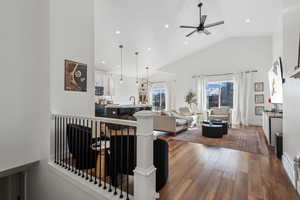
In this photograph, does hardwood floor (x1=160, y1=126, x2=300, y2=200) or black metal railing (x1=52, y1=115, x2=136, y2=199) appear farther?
hardwood floor (x1=160, y1=126, x2=300, y2=200)

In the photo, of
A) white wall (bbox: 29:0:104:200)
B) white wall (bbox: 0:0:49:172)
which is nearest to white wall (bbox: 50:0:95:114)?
white wall (bbox: 29:0:104:200)

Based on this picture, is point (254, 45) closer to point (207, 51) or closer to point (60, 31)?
point (207, 51)

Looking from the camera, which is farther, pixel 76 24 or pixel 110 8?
pixel 110 8

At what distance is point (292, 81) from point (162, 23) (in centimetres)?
410

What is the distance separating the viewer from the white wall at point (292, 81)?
2.17m

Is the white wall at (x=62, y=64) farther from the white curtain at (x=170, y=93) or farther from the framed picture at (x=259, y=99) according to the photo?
the framed picture at (x=259, y=99)

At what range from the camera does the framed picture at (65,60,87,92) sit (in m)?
2.74

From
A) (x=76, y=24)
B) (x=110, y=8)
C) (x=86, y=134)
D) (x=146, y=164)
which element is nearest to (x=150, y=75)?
(x=110, y=8)

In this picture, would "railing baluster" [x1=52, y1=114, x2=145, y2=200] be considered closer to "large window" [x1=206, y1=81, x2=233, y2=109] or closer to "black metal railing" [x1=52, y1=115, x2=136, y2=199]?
"black metal railing" [x1=52, y1=115, x2=136, y2=199]

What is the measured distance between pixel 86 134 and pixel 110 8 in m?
3.64

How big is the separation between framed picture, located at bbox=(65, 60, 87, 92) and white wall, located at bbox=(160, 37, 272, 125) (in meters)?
6.71

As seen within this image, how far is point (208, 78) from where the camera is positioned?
26.3ft

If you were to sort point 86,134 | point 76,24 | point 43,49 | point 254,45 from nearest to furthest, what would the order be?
point 86,134 → point 43,49 → point 76,24 → point 254,45

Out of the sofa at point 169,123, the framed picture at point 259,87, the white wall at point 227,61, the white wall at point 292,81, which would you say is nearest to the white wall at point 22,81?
the sofa at point 169,123
